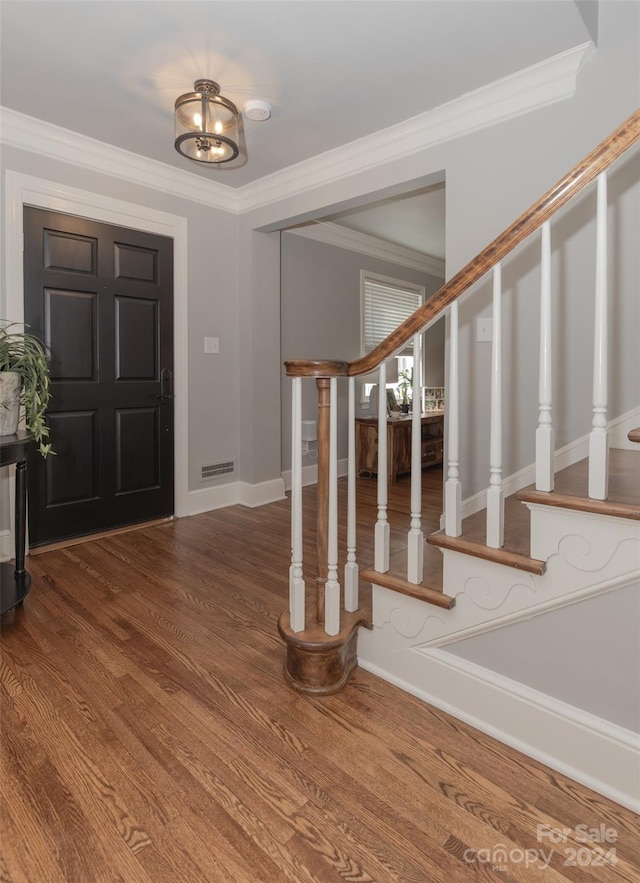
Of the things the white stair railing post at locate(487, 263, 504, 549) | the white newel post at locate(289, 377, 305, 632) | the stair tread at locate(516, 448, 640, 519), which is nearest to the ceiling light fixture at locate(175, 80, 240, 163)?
the white newel post at locate(289, 377, 305, 632)

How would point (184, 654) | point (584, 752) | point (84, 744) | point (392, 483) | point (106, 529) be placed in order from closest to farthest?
point (584, 752)
point (84, 744)
point (184, 654)
point (106, 529)
point (392, 483)

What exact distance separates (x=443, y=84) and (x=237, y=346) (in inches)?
89.2

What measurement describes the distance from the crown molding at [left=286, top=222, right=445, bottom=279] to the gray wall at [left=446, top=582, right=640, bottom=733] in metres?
4.09

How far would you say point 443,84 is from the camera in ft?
8.21

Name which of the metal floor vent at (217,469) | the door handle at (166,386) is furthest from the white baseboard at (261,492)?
the door handle at (166,386)

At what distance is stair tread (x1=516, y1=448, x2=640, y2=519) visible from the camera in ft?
4.11

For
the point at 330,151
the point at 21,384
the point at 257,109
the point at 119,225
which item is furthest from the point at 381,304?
the point at 21,384

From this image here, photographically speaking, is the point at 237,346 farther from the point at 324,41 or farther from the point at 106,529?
the point at 324,41

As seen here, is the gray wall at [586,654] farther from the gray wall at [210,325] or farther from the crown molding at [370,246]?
the crown molding at [370,246]

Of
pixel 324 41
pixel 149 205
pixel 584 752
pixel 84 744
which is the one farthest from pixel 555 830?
pixel 149 205

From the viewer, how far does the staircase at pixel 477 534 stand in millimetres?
1292

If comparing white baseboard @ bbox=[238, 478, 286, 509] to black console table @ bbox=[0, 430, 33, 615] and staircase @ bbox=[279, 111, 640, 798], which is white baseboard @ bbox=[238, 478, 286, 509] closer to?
black console table @ bbox=[0, 430, 33, 615]

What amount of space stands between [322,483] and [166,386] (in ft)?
7.27

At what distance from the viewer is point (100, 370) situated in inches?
128
